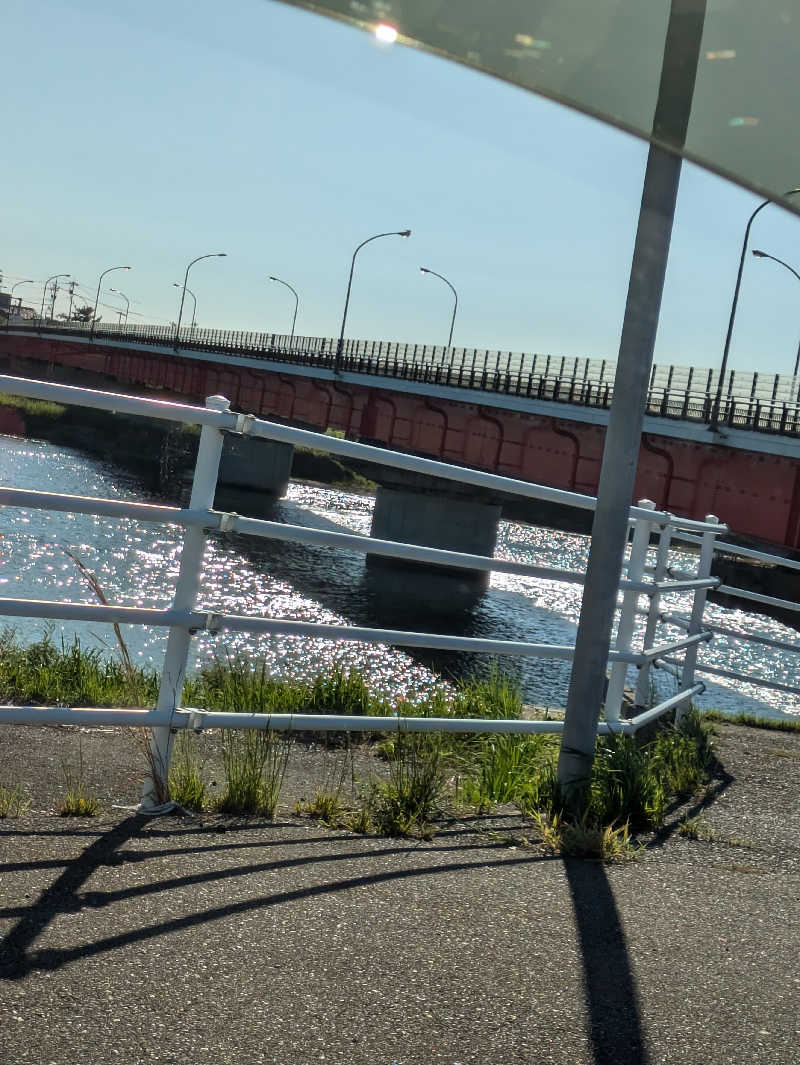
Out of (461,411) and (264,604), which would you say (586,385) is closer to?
(461,411)

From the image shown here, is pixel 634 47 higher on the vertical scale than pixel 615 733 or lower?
higher

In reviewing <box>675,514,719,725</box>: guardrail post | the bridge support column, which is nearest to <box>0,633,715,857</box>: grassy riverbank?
<box>675,514,719,725</box>: guardrail post

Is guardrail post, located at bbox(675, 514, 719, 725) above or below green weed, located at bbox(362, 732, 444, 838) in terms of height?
above

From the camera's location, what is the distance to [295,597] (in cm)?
3434

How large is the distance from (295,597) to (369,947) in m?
31.5

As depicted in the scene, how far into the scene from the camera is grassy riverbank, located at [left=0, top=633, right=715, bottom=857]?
417cm

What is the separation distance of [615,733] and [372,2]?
479 cm

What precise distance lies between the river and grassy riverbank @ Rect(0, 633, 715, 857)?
31.5ft

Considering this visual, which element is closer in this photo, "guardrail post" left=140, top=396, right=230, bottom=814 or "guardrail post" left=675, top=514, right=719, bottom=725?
"guardrail post" left=140, top=396, right=230, bottom=814

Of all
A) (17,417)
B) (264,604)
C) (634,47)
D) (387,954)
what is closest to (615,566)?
(387,954)

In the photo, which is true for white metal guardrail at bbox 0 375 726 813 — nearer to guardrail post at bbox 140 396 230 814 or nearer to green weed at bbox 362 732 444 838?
guardrail post at bbox 140 396 230 814

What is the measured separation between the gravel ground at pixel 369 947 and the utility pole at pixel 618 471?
542 millimetres

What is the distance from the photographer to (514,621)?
36219 mm

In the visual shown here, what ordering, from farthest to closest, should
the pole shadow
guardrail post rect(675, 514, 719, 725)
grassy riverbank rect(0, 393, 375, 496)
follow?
grassy riverbank rect(0, 393, 375, 496)
guardrail post rect(675, 514, 719, 725)
the pole shadow
